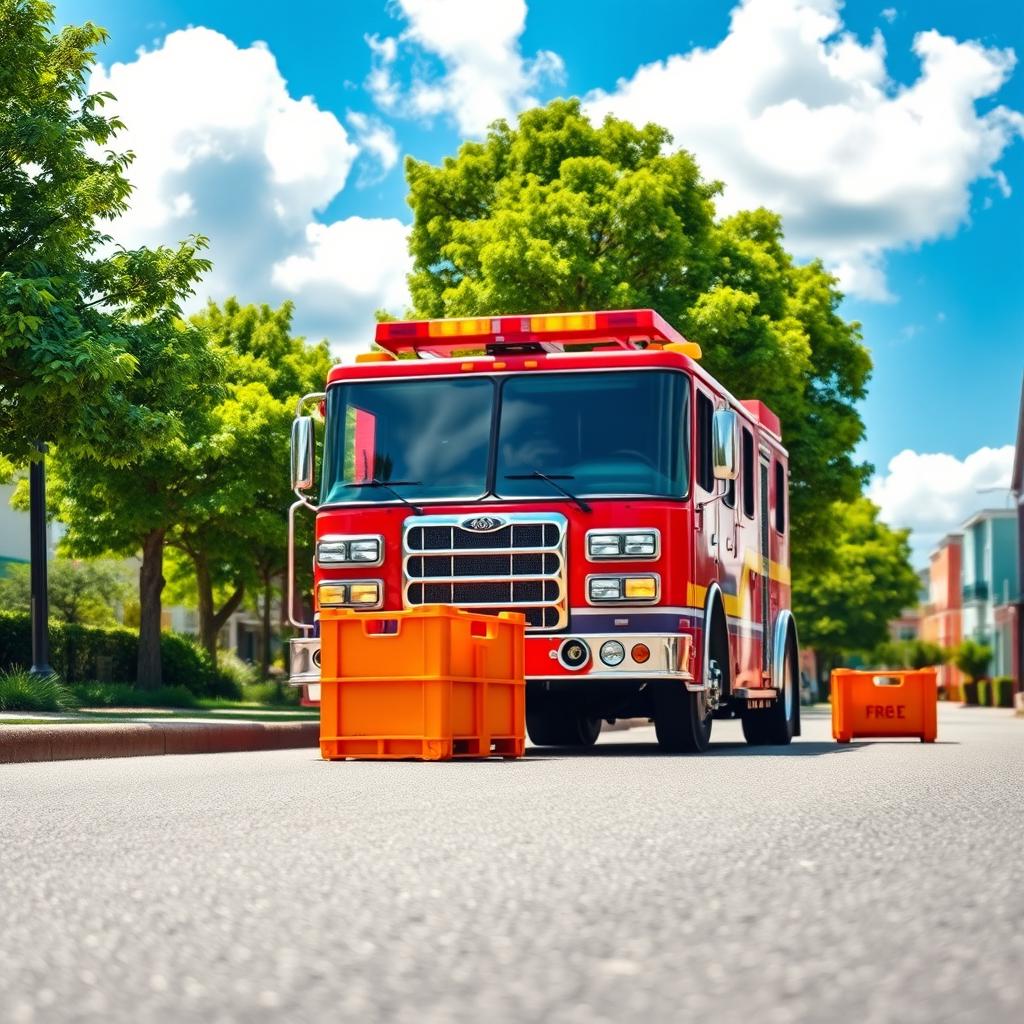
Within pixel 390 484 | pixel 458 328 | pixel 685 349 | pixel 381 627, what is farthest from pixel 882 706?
pixel 381 627

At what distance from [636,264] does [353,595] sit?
22.3 m

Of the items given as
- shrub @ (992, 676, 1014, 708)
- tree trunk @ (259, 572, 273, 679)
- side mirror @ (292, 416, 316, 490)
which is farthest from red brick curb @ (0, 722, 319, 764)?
shrub @ (992, 676, 1014, 708)

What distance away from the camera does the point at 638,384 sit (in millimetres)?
14055

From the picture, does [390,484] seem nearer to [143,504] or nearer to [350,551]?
[350,551]

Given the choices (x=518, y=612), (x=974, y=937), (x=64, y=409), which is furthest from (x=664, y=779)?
(x=64, y=409)

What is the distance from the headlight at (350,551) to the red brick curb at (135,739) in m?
2.63

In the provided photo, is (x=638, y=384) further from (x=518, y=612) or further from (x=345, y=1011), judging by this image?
(x=345, y=1011)

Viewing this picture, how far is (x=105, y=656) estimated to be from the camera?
1273 inches

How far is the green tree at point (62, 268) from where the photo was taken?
17.8 m

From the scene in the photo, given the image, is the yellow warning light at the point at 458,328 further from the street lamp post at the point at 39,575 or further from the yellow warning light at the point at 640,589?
the street lamp post at the point at 39,575

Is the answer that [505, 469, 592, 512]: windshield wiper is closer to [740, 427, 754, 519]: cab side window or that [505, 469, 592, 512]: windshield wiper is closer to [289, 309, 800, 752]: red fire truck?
[289, 309, 800, 752]: red fire truck

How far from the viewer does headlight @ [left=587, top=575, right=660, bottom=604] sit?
13.7 metres

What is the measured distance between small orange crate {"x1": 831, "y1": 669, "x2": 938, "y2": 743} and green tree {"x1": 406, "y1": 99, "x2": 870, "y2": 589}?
14.5 m

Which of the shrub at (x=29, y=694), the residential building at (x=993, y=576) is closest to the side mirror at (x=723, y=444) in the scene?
the shrub at (x=29, y=694)
